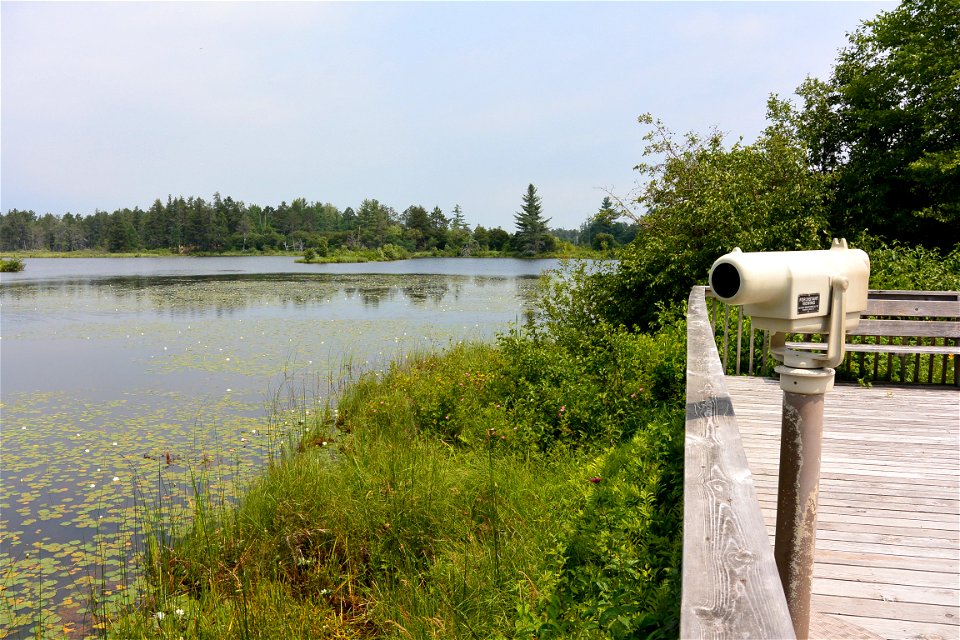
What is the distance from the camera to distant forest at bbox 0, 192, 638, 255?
102 m

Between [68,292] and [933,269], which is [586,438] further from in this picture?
[68,292]

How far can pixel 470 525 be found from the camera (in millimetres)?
4652

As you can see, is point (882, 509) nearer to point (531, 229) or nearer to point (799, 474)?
point (799, 474)

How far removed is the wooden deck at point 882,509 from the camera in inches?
97.0

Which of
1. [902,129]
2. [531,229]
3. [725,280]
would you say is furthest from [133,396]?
[531,229]

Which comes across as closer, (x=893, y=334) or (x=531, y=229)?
(x=893, y=334)

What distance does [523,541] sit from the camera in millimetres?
4062

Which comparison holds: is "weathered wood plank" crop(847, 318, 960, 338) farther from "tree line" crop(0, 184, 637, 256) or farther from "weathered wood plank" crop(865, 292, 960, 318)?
"tree line" crop(0, 184, 637, 256)

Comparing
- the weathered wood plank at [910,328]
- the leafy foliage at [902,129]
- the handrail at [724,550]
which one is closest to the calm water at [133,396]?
the handrail at [724,550]

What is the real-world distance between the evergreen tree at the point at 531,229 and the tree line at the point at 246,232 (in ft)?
0.50

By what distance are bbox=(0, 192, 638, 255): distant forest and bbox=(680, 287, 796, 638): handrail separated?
95.5m

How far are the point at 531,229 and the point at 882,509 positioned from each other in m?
104

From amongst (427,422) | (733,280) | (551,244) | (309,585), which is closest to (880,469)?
(733,280)

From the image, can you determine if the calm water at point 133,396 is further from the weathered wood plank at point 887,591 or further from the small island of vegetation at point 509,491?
the weathered wood plank at point 887,591
